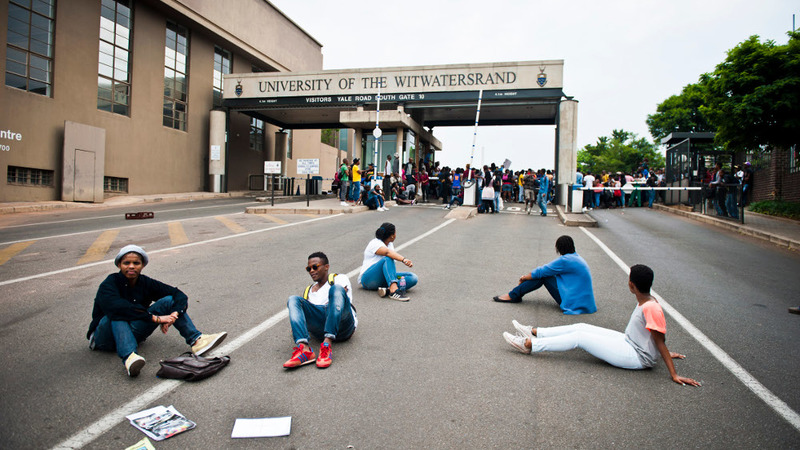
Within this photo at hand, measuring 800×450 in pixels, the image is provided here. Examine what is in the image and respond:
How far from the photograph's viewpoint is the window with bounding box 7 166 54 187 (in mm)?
19734

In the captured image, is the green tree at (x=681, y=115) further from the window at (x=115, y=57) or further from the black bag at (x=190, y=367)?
the black bag at (x=190, y=367)

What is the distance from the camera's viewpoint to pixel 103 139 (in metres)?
23.0

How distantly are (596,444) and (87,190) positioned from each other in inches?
967

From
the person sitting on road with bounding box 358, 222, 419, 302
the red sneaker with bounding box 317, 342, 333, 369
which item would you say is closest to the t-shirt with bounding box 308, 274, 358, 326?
the red sneaker with bounding box 317, 342, 333, 369

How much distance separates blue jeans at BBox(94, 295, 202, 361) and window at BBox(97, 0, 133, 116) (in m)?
23.6

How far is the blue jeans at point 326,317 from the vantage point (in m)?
4.70

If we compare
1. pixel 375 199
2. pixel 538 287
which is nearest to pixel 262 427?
pixel 538 287

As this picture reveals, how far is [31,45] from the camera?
797 inches

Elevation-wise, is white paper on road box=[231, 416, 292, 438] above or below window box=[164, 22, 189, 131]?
below

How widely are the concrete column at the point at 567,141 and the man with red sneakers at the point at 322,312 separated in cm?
2219

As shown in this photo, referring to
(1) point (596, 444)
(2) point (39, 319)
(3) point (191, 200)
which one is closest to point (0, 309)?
(2) point (39, 319)

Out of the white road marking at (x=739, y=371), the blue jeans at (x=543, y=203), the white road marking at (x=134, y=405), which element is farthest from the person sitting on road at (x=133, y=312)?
the blue jeans at (x=543, y=203)

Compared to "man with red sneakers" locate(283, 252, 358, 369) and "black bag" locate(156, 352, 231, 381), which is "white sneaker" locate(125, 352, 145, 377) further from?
"man with red sneakers" locate(283, 252, 358, 369)

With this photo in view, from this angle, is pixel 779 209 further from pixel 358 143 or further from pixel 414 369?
pixel 414 369
